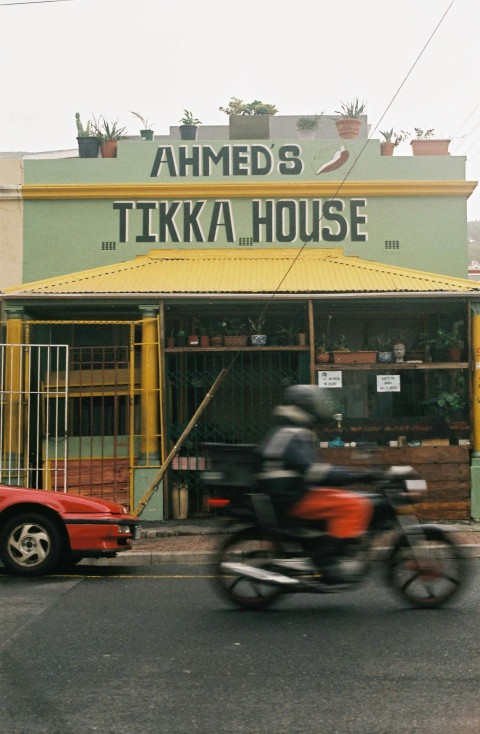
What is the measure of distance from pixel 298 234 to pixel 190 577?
7.70 meters

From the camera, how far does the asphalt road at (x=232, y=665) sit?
482cm

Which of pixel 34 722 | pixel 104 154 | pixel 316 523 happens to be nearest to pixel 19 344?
pixel 104 154

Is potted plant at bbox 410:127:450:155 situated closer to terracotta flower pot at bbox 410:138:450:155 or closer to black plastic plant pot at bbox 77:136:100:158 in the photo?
terracotta flower pot at bbox 410:138:450:155

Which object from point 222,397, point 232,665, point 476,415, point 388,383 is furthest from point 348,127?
point 232,665

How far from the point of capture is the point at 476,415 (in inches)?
546

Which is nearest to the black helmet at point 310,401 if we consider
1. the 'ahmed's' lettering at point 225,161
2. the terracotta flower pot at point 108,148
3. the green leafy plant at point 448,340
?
the green leafy plant at point 448,340

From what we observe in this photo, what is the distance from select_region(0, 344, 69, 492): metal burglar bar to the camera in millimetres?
13742

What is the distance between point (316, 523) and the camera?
7.25 meters

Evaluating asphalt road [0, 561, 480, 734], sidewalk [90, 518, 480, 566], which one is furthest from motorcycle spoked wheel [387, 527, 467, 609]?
sidewalk [90, 518, 480, 566]

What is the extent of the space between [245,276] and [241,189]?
77.2 inches

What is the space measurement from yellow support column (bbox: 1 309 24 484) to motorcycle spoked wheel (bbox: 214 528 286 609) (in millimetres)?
6944

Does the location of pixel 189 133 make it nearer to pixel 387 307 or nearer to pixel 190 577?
pixel 387 307

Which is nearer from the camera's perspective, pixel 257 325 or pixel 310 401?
pixel 310 401

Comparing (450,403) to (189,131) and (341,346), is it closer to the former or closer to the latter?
(341,346)
